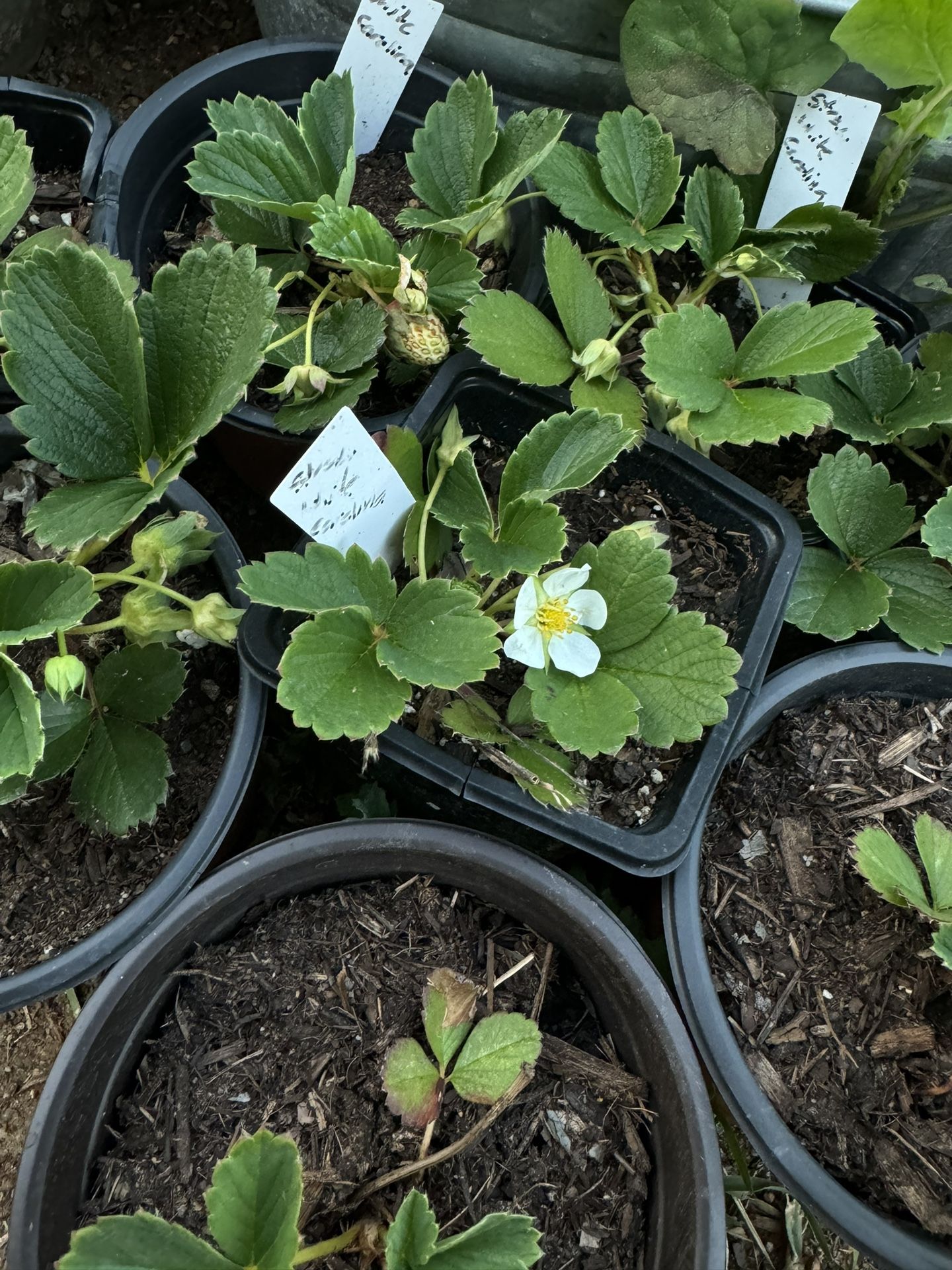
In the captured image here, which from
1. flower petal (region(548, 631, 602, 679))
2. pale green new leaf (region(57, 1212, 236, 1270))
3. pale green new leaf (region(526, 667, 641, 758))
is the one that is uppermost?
flower petal (region(548, 631, 602, 679))

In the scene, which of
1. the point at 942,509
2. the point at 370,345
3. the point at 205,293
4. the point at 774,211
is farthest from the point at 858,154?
Result: the point at 205,293

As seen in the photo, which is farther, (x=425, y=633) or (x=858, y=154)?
(x=858, y=154)

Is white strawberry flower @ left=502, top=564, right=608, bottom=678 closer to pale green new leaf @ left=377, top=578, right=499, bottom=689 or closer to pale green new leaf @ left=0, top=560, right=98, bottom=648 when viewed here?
pale green new leaf @ left=377, top=578, right=499, bottom=689

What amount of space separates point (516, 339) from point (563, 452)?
149 millimetres

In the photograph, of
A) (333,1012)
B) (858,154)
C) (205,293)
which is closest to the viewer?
(205,293)

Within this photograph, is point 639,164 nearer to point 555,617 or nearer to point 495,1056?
point 555,617

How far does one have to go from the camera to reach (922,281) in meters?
1.09

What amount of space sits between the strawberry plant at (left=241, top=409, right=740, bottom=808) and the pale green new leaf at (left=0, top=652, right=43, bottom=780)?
165 mm

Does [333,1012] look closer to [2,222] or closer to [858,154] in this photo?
[2,222]

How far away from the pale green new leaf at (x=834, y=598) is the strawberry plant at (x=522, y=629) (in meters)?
0.23

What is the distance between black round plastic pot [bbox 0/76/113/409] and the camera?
108 cm

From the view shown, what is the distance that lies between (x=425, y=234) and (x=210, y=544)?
1.26ft

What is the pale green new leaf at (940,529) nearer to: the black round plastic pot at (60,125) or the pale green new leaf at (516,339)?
the pale green new leaf at (516,339)

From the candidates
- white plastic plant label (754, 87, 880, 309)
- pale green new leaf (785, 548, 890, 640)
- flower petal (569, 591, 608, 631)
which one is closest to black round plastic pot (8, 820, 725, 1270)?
flower petal (569, 591, 608, 631)
